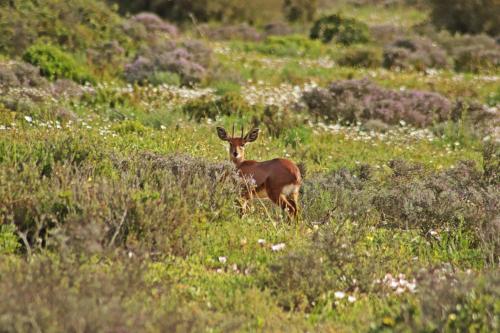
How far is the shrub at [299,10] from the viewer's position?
107 feet

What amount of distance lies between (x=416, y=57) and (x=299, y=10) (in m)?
12.7

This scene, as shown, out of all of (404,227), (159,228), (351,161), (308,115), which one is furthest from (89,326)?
(308,115)

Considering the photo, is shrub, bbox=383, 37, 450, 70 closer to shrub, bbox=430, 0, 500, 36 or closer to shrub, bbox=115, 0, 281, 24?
shrub, bbox=430, 0, 500, 36

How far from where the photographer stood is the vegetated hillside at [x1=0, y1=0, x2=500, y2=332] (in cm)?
537

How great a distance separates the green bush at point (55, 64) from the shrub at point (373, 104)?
3960 mm

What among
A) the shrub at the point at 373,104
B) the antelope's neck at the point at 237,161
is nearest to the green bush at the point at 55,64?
the shrub at the point at 373,104

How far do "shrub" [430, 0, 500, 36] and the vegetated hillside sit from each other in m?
9.17

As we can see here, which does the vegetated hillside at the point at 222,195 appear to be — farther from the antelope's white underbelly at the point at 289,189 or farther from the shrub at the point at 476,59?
the shrub at the point at 476,59

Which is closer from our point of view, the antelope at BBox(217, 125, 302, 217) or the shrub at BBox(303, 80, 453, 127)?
the antelope at BBox(217, 125, 302, 217)

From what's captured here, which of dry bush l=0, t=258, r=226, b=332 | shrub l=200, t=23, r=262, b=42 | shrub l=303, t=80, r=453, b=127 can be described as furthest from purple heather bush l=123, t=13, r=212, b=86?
dry bush l=0, t=258, r=226, b=332

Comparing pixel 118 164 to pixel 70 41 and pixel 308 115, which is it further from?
pixel 70 41

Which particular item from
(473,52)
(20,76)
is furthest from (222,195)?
(473,52)

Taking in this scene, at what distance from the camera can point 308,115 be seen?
14.4 meters

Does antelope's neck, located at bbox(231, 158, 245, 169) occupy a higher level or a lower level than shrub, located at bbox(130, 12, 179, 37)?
higher
